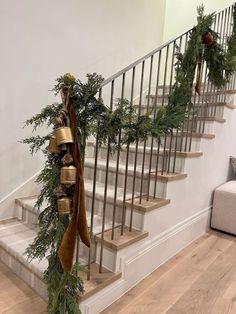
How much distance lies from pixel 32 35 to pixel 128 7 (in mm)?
1579

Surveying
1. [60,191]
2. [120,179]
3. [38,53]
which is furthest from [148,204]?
[38,53]

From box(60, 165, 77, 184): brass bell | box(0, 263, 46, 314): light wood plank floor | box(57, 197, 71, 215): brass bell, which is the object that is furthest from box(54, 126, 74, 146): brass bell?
box(0, 263, 46, 314): light wood plank floor

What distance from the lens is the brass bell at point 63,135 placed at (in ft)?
3.80

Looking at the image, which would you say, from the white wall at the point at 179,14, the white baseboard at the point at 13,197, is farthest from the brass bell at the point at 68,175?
the white wall at the point at 179,14

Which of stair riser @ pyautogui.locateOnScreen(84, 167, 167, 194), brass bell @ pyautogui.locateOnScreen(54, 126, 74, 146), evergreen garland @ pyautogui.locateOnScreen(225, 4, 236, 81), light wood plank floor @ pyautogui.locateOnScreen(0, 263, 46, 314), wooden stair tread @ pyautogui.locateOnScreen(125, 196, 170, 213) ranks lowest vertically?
light wood plank floor @ pyautogui.locateOnScreen(0, 263, 46, 314)

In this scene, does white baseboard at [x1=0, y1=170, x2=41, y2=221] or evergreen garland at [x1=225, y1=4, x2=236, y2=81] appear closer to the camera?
evergreen garland at [x1=225, y1=4, x2=236, y2=81]

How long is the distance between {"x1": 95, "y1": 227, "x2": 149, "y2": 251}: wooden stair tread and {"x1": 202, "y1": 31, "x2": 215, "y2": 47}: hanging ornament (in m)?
1.30

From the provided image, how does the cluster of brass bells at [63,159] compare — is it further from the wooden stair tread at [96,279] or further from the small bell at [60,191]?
the wooden stair tread at [96,279]

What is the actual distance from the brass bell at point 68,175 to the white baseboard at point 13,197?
1.48 m

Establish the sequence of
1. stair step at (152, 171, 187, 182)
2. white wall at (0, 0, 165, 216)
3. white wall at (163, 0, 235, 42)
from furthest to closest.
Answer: white wall at (163, 0, 235, 42) → white wall at (0, 0, 165, 216) → stair step at (152, 171, 187, 182)

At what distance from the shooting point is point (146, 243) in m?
1.94

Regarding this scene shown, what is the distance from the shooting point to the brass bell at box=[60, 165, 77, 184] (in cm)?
117

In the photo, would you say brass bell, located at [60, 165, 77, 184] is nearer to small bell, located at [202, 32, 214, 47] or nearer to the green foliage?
the green foliage

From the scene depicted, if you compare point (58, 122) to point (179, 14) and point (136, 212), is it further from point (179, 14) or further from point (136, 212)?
point (179, 14)
